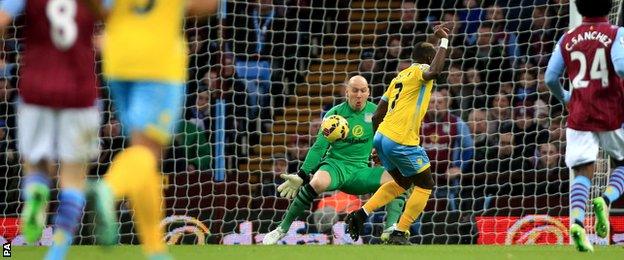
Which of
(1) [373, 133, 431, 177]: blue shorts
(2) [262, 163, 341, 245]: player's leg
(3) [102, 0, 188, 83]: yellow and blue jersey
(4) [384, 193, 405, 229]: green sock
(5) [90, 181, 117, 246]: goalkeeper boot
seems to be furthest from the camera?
(4) [384, 193, 405, 229]: green sock

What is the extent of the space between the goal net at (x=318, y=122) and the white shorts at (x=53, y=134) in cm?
575

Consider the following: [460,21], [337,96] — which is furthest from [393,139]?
[337,96]

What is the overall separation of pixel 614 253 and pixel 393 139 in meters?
2.33

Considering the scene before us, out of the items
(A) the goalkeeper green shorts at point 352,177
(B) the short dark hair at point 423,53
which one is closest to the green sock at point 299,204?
(A) the goalkeeper green shorts at point 352,177

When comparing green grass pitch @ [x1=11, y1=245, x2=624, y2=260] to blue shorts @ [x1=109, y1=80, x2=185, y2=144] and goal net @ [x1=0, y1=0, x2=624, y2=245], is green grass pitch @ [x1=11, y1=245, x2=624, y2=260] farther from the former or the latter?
goal net @ [x1=0, y1=0, x2=624, y2=245]

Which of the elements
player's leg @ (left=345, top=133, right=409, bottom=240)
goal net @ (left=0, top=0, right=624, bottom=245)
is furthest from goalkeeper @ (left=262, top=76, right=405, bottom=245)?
goal net @ (left=0, top=0, right=624, bottom=245)

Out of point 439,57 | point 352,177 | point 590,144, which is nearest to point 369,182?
point 352,177

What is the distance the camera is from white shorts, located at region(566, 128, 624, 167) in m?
8.35

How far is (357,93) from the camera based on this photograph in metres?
11.3

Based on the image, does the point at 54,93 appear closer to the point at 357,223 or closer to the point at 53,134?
the point at 53,134

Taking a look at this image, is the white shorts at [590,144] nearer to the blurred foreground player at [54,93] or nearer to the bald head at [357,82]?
the bald head at [357,82]

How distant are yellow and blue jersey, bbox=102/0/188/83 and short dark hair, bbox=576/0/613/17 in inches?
147

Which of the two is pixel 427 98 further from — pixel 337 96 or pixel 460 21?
pixel 337 96

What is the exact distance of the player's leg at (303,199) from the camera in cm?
1088
